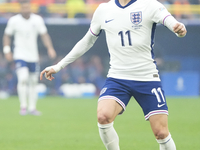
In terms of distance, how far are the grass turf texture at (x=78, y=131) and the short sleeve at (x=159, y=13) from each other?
7.17 ft

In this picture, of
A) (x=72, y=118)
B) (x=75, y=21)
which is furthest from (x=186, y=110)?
(x=75, y=21)

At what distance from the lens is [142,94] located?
4707 mm

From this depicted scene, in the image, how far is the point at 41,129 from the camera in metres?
7.96

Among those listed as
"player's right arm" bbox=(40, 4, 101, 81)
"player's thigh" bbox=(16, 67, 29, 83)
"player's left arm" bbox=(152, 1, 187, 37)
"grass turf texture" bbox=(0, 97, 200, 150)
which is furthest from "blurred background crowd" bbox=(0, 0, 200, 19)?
"player's left arm" bbox=(152, 1, 187, 37)

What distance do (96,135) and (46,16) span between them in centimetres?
1215

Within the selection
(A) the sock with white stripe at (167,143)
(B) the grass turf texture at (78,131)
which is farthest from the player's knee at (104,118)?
(B) the grass turf texture at (78,131)

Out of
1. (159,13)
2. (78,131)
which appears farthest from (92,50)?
(159,13)

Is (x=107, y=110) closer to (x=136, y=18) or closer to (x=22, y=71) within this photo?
(x=136, y=18)

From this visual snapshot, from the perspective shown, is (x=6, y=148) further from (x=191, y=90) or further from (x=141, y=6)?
(x=191, y=90)

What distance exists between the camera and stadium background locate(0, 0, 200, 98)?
60.2 feet

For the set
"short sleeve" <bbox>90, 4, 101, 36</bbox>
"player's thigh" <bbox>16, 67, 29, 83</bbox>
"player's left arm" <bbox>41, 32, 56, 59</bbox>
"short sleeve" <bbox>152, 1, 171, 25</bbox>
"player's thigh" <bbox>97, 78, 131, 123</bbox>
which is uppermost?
"short sleeve" <bbox>152, 1, 171, 25</bbox>

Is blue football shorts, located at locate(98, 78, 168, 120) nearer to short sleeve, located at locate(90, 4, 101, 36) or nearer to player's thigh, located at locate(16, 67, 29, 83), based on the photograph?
short sleeve, located at locate(90, 4, 101, 36)

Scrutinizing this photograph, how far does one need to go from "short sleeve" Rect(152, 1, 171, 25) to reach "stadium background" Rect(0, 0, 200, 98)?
13.7 m

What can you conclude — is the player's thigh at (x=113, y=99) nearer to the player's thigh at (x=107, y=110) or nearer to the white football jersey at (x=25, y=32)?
the player's thigh at (x=107, y=110)
